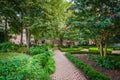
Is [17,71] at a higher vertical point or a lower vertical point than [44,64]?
higher

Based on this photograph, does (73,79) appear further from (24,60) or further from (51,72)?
(24,60)

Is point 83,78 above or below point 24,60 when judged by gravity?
below

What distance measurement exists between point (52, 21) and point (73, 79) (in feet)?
52.0

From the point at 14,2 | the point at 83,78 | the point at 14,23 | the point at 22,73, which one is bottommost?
the point at 83,78

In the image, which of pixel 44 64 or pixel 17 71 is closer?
pixel 17 71

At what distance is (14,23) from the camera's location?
24.3 metres

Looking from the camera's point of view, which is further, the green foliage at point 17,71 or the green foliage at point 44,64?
the green foliage at point 44,64

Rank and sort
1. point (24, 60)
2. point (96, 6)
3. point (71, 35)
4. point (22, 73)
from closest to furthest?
point (22, 73), point (24, 60), point (96, 6), point (71, 35)

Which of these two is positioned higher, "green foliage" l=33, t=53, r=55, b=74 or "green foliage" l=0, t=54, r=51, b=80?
"green foliage" l=0, t=54, r=51, b=80

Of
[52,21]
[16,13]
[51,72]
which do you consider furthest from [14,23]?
[51,72]

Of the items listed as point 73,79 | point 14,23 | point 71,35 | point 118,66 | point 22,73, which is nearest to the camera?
point 22,73

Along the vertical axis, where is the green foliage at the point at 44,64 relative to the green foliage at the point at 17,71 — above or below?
below

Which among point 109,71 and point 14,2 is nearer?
point 109,71

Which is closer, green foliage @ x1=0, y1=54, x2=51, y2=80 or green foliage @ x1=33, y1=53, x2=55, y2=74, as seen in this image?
green foliage @ x1=0, y1=54, x2=51, y2=80
